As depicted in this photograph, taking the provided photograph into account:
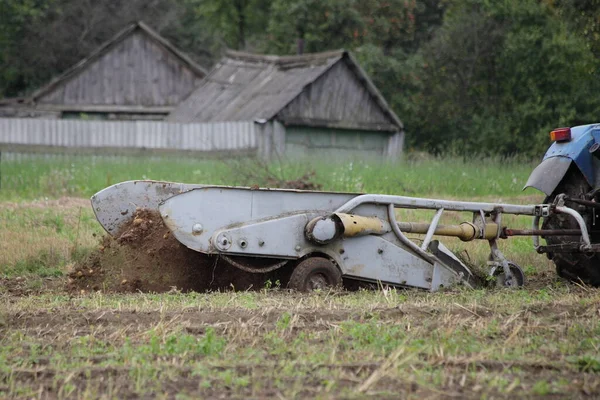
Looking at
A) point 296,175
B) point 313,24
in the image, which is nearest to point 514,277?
point 296,175

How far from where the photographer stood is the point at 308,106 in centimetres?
2378

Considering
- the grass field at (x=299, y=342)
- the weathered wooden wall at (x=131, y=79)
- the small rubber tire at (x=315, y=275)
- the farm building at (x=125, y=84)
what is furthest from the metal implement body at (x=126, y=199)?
the weathered wooden wall at (x=131, y=79)

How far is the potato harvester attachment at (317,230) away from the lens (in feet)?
24.9

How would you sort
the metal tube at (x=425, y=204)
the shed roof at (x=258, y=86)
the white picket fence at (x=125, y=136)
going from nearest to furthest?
the metal tube at (x=425, y=204) → the white picket fence at (x=125, y=136) → the shed roof at (x=258, y=86)

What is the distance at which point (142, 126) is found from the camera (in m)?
22.3

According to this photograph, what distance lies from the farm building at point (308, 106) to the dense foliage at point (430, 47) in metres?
2.47

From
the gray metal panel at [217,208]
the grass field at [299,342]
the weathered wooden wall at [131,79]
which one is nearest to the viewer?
the grass field at [299,342]

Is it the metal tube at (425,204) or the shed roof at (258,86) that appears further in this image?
the shed roof at (258,86)

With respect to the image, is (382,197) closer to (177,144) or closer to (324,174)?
(324,174)

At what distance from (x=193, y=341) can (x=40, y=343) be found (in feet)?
3.10

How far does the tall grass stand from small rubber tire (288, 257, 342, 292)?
658 cm

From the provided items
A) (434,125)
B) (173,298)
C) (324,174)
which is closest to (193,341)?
(173,298)

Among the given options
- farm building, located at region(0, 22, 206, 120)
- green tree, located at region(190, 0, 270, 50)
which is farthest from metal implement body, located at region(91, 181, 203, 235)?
green tree, located at region(190, 0, 270, 50)

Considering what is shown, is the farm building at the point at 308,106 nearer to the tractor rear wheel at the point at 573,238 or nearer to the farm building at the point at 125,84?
the farm building at the point at 125,84
